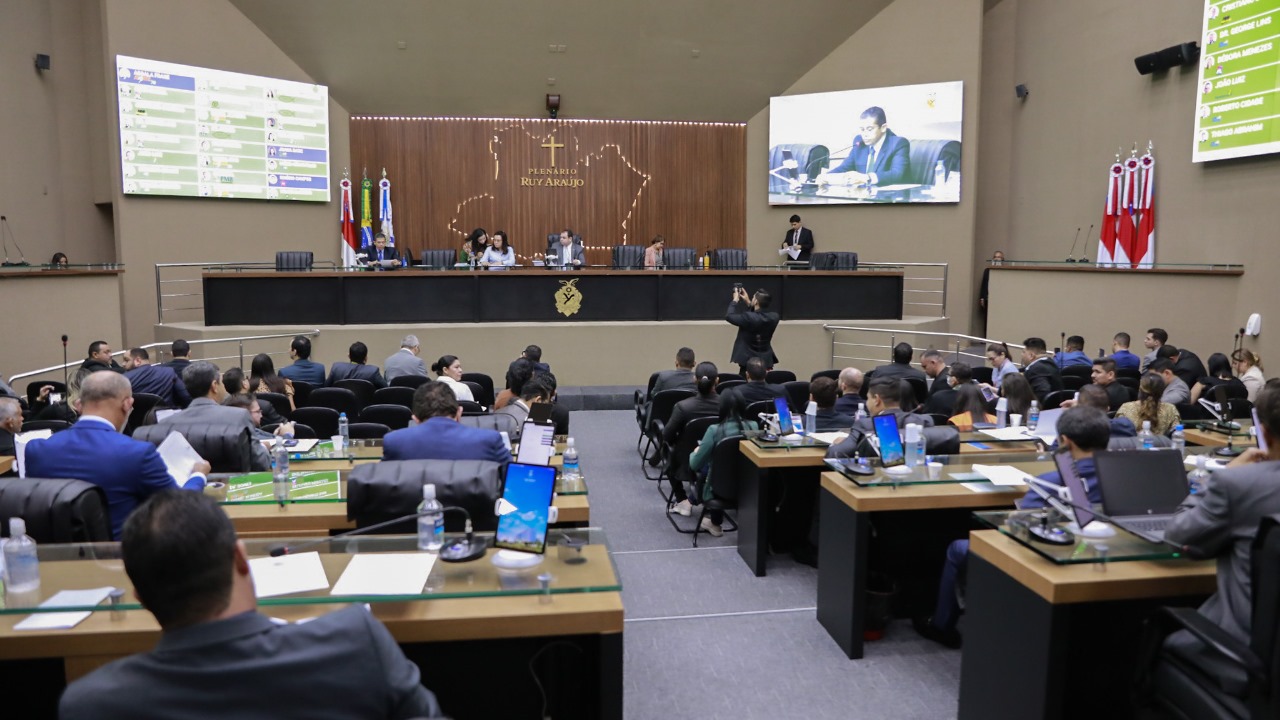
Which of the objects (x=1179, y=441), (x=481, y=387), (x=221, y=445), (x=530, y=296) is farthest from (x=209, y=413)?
(x=530, y=296)

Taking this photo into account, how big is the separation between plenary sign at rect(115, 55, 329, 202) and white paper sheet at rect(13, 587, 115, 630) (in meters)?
11.2

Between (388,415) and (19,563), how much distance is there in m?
3.55

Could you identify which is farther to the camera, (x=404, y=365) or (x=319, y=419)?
(x=404, y=365)

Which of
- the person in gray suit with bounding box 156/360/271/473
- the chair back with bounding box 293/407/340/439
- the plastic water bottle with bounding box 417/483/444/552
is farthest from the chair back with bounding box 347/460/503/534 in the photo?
the chair back with bounding box 293/407/340/439

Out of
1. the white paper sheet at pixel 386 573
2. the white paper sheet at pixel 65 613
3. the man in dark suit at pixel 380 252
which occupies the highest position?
the man in dark suit at pixel 380 252

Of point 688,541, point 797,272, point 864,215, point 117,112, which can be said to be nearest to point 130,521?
point 688,541

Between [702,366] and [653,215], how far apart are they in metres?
9.75

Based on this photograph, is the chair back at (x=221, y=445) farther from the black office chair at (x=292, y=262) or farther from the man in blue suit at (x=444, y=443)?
the black office chair at (x=292, y=262)

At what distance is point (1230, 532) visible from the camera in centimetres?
248

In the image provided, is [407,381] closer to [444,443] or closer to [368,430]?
[368,430]

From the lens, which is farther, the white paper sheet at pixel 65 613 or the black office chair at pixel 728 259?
the black office chair at pixel 728 259

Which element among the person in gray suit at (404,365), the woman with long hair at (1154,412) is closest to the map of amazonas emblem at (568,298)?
the person in gray suit at (404,365)

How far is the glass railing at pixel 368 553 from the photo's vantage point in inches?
89.0

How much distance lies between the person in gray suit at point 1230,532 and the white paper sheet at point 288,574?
8.32 feet
